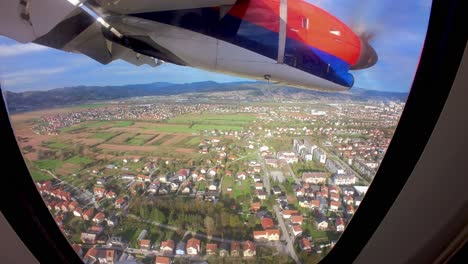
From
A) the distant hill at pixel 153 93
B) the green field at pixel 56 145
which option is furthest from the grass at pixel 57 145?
the distant hill at pixel 153 93

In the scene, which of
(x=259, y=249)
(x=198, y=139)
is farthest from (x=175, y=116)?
(x=259, y=249)

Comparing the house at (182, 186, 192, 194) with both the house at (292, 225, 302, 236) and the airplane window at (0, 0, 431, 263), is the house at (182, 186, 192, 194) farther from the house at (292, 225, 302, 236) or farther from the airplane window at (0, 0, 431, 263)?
the house at (292, 225, 302, 236)

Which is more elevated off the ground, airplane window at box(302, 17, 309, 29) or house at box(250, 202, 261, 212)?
airplane window at box(302, 17, 309, 29)

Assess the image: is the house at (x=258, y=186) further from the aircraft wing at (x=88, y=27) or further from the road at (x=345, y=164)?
the aircraft wing at (x=88, y=27)

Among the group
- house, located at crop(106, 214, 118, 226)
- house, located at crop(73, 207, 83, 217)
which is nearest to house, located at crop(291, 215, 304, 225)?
house, located at crop(106, 214, 118, 226)

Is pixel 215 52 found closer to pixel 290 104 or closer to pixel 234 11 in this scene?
pixel 234 11

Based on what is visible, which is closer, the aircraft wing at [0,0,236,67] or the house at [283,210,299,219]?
the aircraft wing at [0,0,236,67]
